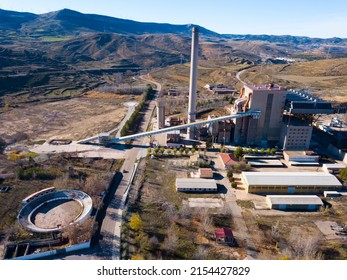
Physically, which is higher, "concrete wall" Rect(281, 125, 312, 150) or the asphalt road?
"concrete wall" Rect(281, 125, 312, 150)

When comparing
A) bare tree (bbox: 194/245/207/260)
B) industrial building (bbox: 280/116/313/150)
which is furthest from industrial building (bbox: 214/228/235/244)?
industrial building (bbox: 280/116/313/150)

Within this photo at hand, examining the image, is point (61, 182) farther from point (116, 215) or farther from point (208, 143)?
point (208, 143)

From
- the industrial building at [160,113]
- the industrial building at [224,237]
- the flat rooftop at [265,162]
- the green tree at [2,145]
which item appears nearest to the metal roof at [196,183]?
the industrial building at [224,237]

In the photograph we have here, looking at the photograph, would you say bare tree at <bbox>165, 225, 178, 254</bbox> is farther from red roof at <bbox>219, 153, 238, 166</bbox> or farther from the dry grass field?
the dry grass field

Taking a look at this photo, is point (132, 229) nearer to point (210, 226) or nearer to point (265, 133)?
point (210, 226)

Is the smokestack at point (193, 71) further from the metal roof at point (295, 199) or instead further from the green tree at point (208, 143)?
the metal roof at point (295, 199)

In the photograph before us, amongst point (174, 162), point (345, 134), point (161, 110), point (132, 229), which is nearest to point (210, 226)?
point (132, 229)
